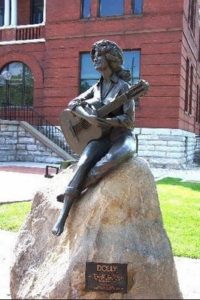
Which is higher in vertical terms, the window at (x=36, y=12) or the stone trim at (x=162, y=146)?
the window at (x=36, y=12)

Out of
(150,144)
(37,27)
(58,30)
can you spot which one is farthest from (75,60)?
(150,144)

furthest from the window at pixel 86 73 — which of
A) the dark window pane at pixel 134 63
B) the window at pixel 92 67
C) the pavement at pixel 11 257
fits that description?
the pavement at pixel 11 257

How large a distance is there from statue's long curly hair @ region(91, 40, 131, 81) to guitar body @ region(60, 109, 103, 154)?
22.9 inches

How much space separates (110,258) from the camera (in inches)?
146

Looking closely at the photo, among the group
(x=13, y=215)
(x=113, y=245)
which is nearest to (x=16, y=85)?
(x=13, y=215)

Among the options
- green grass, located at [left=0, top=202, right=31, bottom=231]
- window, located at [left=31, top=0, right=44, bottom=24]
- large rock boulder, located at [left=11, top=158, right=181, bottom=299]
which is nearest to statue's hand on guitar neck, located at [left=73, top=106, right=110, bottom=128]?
large rock boulder, located at [left=11, top=158, right=181, bottom=299]

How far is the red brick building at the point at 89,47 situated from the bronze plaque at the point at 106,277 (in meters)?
17.3

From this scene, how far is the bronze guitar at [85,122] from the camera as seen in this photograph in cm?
417

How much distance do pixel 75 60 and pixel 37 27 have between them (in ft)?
11.0

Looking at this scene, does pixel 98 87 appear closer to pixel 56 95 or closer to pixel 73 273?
pixel 73 273

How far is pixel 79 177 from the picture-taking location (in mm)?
4047

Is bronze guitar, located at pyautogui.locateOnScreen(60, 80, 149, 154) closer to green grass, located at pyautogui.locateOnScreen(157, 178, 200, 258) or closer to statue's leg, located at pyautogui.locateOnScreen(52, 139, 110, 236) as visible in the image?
statue's leg, located at pyautogui.locateOnScreen(52, 139, 110, 236)

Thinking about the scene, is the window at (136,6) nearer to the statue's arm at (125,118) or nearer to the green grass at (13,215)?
the green grass at (13,215)

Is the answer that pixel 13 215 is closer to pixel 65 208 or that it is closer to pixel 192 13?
pixel 65 208
